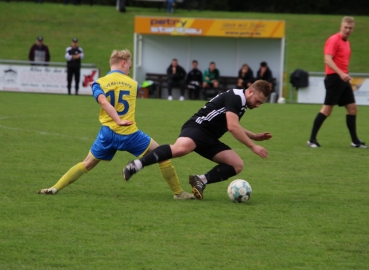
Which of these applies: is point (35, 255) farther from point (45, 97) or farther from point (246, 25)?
point (246, 25)

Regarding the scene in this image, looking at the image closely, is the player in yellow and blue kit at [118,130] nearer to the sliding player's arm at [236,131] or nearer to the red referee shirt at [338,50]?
the sliding player's arm at [236,131]

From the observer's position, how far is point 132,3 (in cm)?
4775

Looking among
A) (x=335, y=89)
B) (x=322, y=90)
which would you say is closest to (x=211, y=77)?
(x=322, y=90)

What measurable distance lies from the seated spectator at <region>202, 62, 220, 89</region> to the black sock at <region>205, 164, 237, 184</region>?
1701 cm

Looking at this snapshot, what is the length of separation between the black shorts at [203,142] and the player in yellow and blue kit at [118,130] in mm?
334

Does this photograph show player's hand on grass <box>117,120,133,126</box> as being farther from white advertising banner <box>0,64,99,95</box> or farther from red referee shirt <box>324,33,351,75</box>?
white advertising banner <box>0,64,99,95</box>

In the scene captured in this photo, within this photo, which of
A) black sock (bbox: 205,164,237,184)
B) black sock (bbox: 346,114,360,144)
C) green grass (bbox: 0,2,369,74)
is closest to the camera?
black sock (bbox: 205,164,237,184)

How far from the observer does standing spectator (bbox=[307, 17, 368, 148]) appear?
10664mm

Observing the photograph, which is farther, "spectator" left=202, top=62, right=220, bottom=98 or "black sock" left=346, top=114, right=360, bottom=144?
"spectator" left=202, top=62, right=220, bottom=98

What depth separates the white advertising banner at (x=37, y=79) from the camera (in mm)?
23719

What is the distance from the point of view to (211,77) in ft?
78.0

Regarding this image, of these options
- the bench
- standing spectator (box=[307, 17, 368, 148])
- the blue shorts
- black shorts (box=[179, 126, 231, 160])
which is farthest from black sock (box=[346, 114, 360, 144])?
the bench

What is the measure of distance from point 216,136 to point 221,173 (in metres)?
0.36

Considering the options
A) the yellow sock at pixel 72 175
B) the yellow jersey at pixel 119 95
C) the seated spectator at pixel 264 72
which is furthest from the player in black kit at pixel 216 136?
the seated spectator at pixel 264 72
